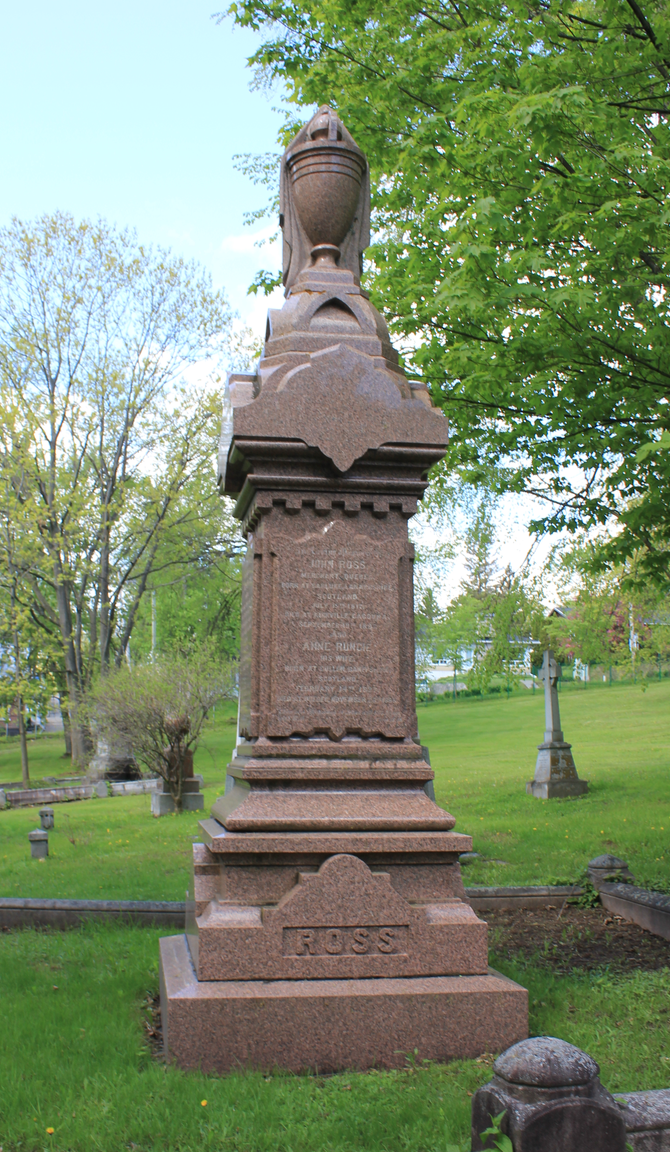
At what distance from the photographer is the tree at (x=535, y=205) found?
7.32 m

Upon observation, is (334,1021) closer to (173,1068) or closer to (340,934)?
(340,934)

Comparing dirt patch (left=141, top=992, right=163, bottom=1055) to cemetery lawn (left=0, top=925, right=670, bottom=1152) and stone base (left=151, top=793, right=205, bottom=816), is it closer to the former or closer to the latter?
cemetery lawn (left=0, top=925, right=670, bottom=1152)

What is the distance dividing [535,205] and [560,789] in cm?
1240

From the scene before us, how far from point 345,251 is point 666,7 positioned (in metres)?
4.94

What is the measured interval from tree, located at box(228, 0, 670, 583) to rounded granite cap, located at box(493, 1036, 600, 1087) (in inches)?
206

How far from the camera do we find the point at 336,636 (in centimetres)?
490

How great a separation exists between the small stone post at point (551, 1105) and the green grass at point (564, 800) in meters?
5.80

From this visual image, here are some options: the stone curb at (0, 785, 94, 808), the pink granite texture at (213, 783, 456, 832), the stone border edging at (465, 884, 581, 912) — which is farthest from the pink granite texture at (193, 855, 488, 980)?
the stone curb at (0, 785, 94, 808)

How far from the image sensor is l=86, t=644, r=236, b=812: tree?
17969 millimetres

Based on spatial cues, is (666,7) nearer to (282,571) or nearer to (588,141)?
(588,141)

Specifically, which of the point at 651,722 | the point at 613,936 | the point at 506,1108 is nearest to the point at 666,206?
the point at 613,936

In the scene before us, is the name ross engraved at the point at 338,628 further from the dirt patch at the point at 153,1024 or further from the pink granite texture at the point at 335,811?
the dirt patch at the point at 153,1024

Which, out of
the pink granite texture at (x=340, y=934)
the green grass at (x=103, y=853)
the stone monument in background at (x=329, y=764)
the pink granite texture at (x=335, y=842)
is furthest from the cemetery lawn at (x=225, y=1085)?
the green grass at (x=103, y=853)

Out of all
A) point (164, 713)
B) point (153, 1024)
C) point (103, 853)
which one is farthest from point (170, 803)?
point (153, 1024)
